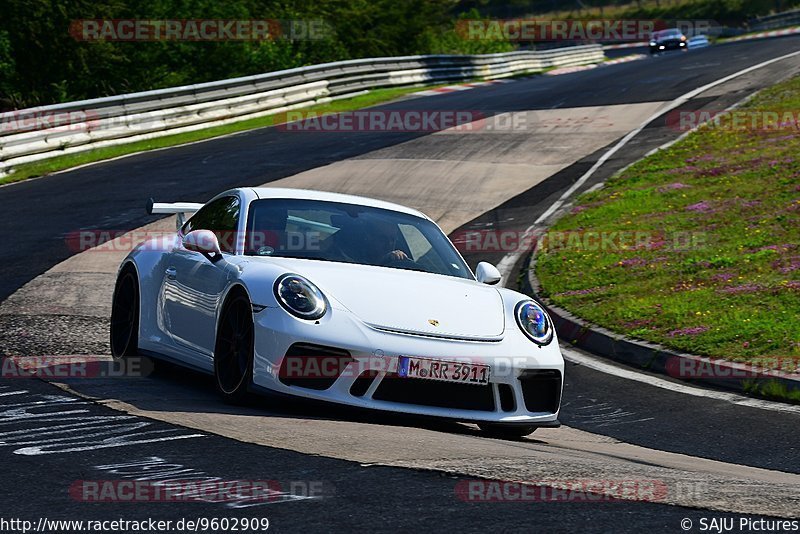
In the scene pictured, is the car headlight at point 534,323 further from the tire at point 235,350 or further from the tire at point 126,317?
the tire at point 126,317

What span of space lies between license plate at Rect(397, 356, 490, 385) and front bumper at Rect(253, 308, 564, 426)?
0.03 metres

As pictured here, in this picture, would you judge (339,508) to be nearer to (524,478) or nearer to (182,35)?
(524,478)

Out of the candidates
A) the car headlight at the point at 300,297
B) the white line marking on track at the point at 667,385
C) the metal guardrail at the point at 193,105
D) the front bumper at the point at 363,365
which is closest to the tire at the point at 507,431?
the front bumper at the point at 363,365

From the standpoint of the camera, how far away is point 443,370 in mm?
6812

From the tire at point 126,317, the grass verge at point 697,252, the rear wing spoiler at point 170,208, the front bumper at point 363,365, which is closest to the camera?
the front bumper at point 363,365


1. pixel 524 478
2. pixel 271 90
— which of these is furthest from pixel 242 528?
pixel 271 90

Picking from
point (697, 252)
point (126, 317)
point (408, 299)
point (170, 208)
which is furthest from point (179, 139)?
point (408, 299)

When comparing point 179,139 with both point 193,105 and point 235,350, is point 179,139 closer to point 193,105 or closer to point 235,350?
point 193,105

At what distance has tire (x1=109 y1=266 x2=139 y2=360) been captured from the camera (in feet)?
28.8

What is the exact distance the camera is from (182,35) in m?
38.4

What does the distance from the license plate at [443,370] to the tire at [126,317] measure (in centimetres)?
274

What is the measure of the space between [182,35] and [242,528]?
1409 inches

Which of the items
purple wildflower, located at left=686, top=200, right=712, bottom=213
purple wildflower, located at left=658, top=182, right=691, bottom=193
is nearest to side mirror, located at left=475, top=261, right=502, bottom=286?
purple wildflower, located at left=686, top=200, right=712, bottom=213

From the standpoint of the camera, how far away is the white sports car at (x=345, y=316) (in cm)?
672
